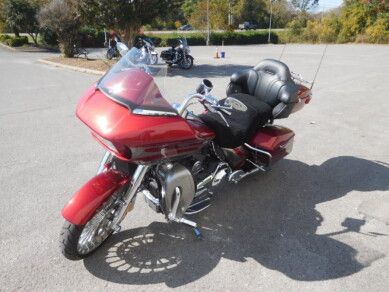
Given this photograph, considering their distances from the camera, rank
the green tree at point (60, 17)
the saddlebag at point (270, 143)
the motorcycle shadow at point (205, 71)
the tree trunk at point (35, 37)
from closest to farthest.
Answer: the saddlebag at point (270, 143)
the motorcycle shadow at point (205, 71)
the green tree at point (60, 17)
the tree trunk at point (35, 37)

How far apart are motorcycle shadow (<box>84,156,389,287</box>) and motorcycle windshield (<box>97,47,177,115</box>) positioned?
127 cm

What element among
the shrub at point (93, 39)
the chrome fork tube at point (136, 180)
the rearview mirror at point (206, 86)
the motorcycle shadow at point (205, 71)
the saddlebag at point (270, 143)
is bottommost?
the shrub at point (93, 39)

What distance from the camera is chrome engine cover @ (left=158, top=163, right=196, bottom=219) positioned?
2900 mm

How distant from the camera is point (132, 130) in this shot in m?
2.38

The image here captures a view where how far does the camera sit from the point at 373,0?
3253 cm

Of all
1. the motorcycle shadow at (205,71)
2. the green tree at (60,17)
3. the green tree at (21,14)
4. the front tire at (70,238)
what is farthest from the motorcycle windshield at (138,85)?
the green tree at (21,14)

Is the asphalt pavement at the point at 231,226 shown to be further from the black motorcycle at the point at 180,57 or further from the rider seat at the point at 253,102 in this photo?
the black motorcycle at the point at 180,57

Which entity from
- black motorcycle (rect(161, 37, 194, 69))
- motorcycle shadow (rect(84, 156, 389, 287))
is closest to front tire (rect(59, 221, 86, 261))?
motorcycle shadow (rect(84, 156, 389, 287))

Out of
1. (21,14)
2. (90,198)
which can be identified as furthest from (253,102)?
(21,14)

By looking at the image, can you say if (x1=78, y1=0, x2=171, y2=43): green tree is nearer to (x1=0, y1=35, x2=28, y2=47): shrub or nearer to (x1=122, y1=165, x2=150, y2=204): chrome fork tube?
(x1=122, y1=165, x2=150, y2=204): chrome fork tube

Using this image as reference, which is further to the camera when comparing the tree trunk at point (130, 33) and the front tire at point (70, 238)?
the tree trunk at point (130, 33)

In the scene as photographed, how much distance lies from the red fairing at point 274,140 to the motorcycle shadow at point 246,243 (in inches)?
19.3

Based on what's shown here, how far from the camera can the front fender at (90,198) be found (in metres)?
2.66

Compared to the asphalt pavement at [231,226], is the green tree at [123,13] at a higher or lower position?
higher
